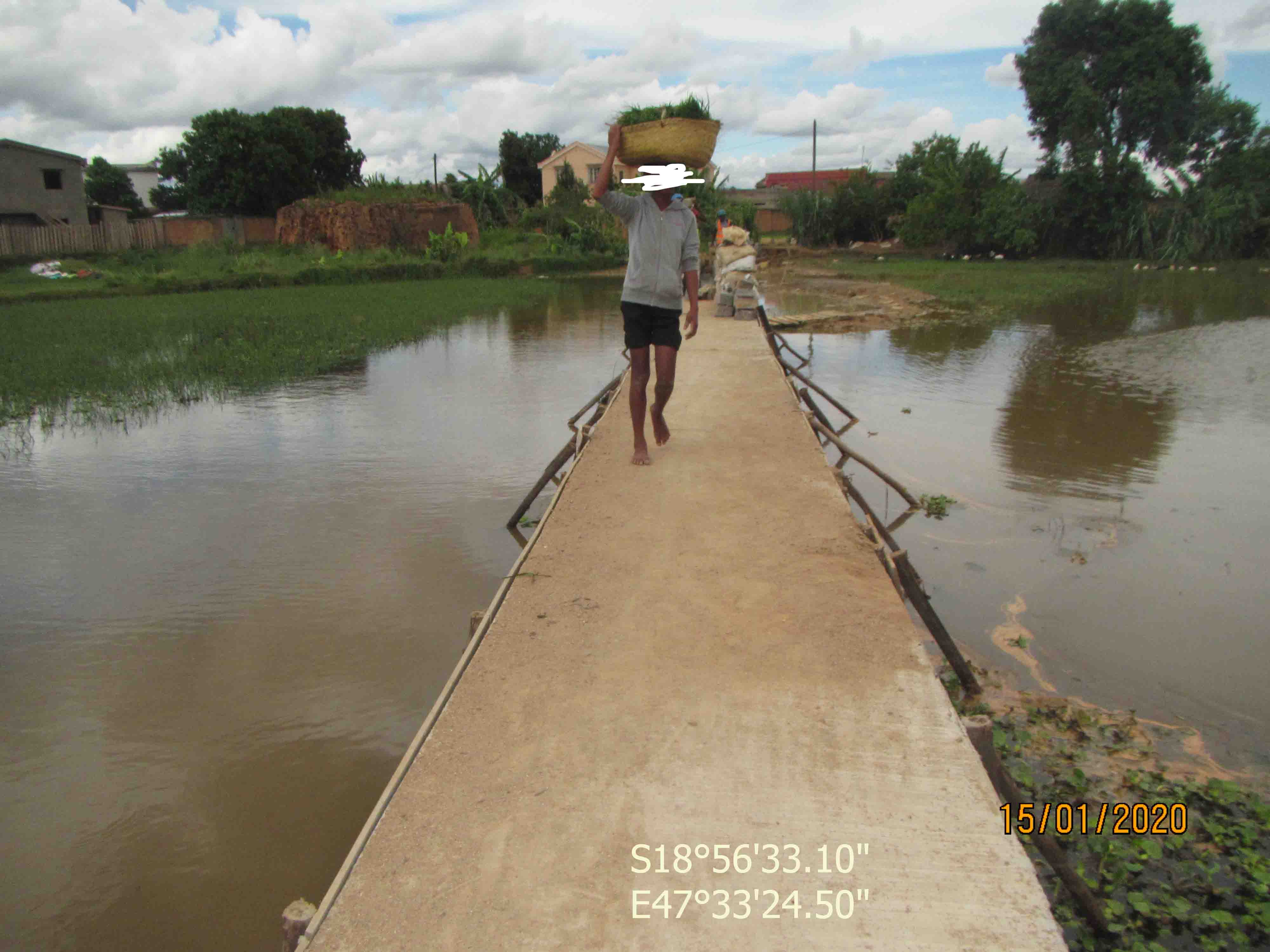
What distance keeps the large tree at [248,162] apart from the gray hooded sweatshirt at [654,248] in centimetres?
3250

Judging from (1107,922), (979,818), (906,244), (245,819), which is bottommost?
(245,819)

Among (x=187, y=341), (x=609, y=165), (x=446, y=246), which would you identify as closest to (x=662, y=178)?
(x=609, y=165)

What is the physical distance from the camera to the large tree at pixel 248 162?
32.1 metres

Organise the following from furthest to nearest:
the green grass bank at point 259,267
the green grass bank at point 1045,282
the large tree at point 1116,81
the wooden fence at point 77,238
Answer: the large tree at point 1116,81 → the wooden fence at point 77,238 → the green grass bank at point 259,267 → the green grass bank at point 1045,282

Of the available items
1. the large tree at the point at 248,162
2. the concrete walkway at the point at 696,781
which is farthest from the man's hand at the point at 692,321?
the large tree at the point at 248,162

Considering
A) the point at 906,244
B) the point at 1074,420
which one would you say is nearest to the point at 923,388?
the point at 1074,420

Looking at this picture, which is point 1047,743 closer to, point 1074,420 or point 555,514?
point 555,514

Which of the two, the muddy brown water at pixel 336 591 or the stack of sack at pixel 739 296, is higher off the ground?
the stack of sack at pixel 739 296

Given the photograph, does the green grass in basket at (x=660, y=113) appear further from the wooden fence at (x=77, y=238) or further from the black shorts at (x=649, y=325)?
the wooden fence at (x=77, y=238)

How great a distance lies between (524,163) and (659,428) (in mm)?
47031

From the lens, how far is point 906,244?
3203 cm

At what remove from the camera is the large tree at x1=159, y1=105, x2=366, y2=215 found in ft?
105

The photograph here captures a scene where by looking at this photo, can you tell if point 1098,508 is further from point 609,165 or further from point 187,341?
point 187,341

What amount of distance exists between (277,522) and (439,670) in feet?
7.03
